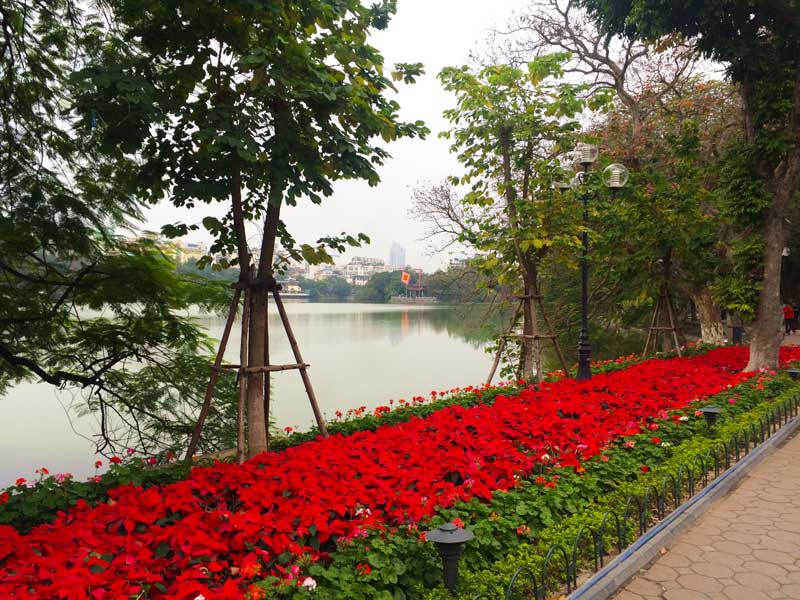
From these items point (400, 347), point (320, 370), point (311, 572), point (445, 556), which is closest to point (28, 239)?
point (311, 572)

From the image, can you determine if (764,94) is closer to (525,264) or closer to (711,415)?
(525,264)

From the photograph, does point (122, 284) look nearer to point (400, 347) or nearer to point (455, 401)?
point (455, 401)

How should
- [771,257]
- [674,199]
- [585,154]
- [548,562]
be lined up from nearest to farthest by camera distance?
[548,562]
[585,154]
[771,257]
[674,199]

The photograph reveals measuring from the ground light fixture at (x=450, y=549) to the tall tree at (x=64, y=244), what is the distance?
15.6 feet

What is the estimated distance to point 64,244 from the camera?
634 centimetres

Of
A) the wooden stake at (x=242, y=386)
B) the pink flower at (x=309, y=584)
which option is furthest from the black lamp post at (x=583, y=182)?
the pink flower at (x=309, y=584)

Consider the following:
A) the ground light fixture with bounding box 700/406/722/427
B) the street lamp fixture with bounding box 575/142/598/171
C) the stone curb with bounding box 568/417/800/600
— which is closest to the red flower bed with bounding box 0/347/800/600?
the ground light fixture with bounding box 700/406/722/427

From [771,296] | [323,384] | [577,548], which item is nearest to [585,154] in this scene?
[771,296]

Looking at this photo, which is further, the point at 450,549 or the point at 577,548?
the point at 577,548

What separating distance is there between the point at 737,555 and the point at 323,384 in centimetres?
1358

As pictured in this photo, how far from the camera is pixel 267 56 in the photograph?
→ 4.28m

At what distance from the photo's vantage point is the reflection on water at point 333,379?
1020 centimetres

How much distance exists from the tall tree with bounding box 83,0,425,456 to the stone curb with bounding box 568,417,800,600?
343 centimetres

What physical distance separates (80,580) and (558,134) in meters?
9.64
